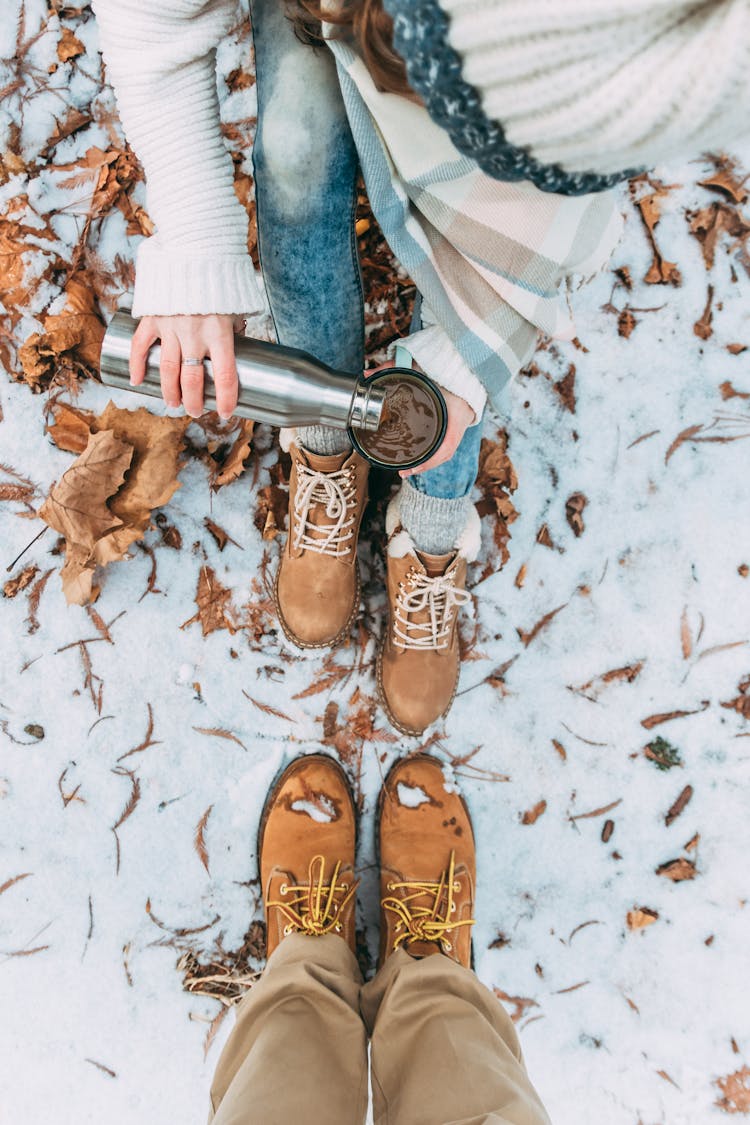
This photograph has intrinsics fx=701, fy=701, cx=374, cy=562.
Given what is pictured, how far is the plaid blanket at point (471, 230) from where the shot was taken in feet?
3.21

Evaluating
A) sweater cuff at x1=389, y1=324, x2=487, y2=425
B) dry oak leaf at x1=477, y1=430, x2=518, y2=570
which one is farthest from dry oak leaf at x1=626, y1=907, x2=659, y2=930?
sweater cuff at x1=389, y1=324, x2=487, y2=425

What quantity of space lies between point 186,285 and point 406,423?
0.40m

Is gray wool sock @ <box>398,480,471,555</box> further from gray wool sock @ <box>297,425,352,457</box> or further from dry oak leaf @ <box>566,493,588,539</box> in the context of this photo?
dry oak leaf @ <box>566,493,588,539</box>

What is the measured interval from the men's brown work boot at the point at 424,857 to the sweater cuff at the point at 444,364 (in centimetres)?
104

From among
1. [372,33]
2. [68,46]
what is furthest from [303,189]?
[68,46]

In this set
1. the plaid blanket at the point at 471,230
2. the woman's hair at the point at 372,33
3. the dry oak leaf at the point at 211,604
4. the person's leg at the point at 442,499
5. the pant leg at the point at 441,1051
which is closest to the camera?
the woman's hair at the point at 372,33

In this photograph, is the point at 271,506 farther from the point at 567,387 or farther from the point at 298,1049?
the point at 298,1049

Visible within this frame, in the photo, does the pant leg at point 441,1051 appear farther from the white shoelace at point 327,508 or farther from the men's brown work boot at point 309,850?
the white shoelace at point 327,508

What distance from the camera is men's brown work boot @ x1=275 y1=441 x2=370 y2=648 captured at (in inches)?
64.0

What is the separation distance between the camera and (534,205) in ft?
3.34

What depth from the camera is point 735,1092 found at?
1.80m

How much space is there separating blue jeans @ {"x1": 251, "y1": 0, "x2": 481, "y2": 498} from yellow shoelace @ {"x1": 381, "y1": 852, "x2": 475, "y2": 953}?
40.3 inches

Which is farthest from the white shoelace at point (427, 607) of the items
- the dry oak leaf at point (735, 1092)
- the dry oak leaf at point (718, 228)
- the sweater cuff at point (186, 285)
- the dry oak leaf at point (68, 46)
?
the dry oak leaf at point (68, 46)

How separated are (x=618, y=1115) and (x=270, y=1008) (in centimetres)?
107
